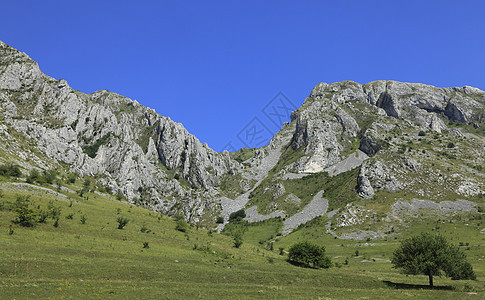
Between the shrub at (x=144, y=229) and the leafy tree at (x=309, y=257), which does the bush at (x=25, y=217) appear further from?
the leafy tree at (x=309, y=257)

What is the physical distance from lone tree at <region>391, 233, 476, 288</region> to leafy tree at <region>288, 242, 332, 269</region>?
16.1m

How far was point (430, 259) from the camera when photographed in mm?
47906

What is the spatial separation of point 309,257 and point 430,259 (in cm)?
2407

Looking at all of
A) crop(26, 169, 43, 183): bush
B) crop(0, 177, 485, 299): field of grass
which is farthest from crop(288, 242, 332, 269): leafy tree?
crop(26, 169, 43, 183): bush

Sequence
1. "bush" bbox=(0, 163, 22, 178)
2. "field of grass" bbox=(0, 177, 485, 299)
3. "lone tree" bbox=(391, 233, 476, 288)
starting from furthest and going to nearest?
"bush" bbox=(0, 163, 22, 178)
"lone tree" bbox=(391, 233, 476, 288)
"field of grass" bbox=(0, 177, 485, 299)

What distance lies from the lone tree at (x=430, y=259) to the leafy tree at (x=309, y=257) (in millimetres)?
16052

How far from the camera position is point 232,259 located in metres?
58.2

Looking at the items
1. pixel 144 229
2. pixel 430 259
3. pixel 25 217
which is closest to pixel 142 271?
pixel 25 217

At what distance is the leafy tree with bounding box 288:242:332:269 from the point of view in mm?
63312

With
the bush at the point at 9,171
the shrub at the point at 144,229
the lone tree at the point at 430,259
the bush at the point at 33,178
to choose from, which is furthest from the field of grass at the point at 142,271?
the bush at the point at 9,171

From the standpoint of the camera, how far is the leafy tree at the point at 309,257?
63.3 metres

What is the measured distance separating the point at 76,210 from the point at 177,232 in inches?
1072

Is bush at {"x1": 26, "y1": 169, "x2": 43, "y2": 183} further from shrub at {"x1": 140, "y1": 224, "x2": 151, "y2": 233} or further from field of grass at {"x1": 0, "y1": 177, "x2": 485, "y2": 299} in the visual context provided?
shrub at {"x1": 140, "y1": 224, "x2": 151, "y2": 233}

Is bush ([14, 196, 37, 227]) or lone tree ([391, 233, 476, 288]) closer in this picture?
lone tree ([391, 233, 476, 288])
